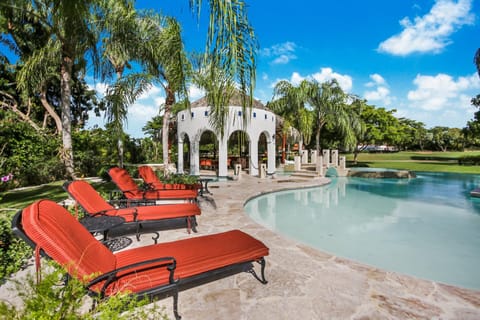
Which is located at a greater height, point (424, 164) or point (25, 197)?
point (25, 197)

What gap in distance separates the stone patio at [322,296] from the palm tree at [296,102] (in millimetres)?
19084

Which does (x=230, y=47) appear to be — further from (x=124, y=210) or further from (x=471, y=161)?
(x=471, y=161)

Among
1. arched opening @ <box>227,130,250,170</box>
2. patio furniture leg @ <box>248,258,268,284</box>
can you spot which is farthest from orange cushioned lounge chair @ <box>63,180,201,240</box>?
arched opening @ <box>227,130,250,170</box>

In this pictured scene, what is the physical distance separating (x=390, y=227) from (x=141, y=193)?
26.2ft

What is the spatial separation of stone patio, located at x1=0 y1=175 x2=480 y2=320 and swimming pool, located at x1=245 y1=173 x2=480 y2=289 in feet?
6.48

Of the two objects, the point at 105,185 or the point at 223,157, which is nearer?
the point at 105,185

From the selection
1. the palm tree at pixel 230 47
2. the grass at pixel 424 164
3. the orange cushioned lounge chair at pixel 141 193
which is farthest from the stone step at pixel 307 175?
the palm tree at pixel 230 47

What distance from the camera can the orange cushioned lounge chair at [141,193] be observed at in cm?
678

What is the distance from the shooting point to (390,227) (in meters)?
7.48

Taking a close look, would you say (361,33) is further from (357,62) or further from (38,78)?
(38,78)

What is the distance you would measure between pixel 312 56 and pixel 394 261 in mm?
20508

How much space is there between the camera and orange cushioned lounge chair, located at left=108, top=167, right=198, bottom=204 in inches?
267

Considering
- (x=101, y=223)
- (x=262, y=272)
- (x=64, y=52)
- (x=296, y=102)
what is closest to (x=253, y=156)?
(x=296, y=102)

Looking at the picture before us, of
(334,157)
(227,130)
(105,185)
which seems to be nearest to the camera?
(105,185)
